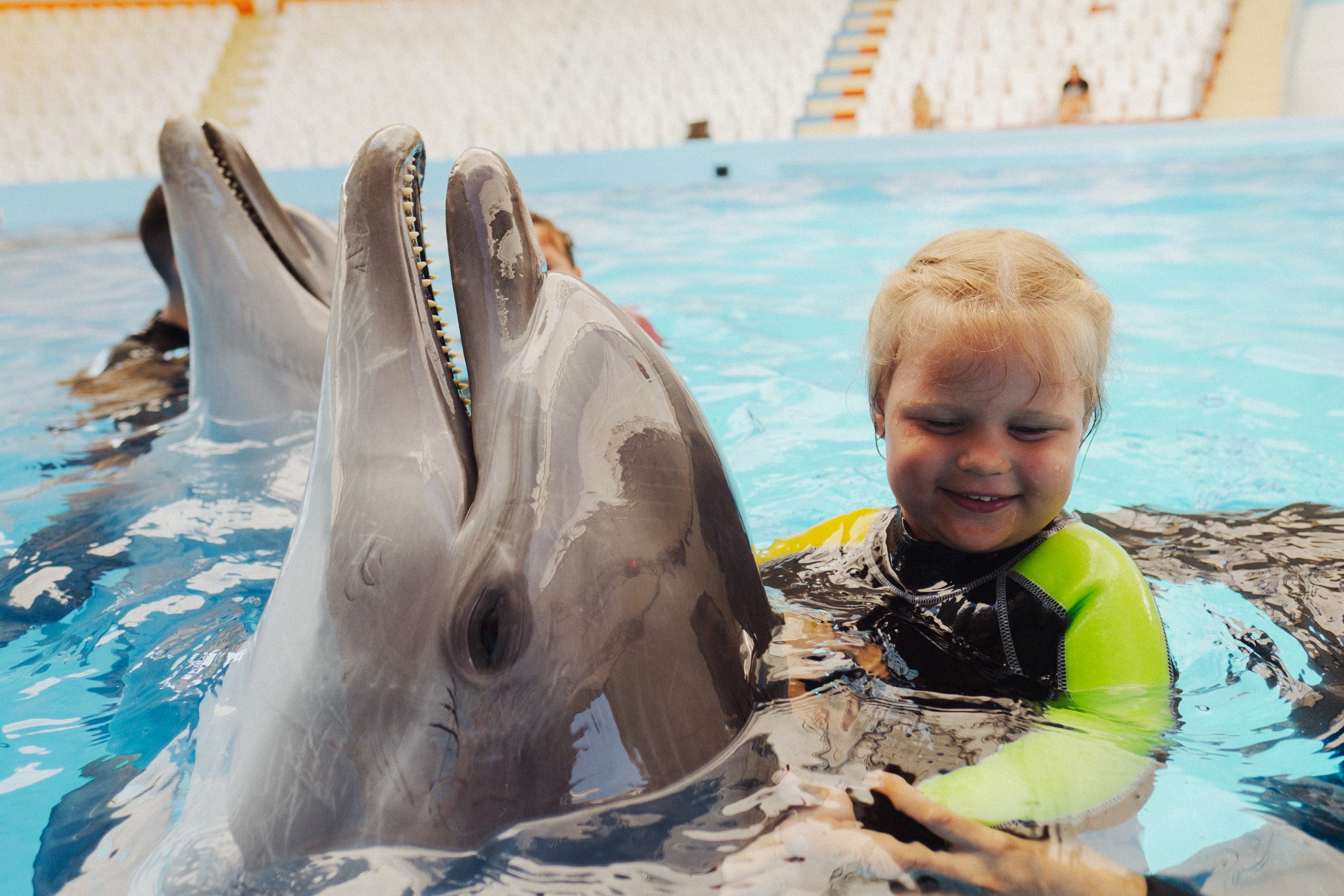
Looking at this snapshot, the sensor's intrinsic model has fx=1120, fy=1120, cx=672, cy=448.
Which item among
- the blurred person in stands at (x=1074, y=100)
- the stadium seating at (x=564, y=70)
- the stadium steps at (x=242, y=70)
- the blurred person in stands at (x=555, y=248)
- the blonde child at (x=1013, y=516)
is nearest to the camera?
the blonde child at (x=1013, y=516)

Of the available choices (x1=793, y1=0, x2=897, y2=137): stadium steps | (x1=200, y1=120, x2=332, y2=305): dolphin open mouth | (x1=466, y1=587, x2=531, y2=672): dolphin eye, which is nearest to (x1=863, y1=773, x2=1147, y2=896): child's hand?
(x1=466, y1=587, x2=531, y2=672): dolphin eye

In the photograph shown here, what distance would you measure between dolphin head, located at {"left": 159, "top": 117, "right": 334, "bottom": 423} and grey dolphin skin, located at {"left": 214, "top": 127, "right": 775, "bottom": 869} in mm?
1906

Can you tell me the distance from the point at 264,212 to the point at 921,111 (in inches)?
775

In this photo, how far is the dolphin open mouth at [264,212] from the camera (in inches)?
141

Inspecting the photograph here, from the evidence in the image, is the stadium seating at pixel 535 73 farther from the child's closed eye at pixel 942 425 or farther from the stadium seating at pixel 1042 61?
the child's closed eye at pixel 942 425

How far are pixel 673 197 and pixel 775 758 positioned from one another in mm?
15173

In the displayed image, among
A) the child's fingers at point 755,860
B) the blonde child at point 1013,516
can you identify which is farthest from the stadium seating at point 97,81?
the child's fingers at point 755,860

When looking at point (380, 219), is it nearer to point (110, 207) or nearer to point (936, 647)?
point (936, 647)

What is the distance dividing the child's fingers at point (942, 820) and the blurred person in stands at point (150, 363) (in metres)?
3.93

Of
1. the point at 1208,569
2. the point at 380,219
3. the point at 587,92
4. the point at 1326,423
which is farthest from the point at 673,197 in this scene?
the point at 380,219

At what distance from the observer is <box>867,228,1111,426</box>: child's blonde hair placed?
2.38 meters

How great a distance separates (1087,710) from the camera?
2.23 metres

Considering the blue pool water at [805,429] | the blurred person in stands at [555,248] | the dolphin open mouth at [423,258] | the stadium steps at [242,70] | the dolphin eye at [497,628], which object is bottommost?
the blue pool water at [805,429]

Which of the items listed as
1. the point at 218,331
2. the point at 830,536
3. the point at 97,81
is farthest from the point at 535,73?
the point at 830,536
